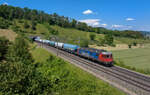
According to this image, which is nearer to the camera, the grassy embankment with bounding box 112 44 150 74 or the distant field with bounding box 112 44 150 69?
the grassy embankment with bounding box 112 44 150 74

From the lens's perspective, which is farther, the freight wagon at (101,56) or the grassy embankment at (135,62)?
the grassy embankment at (135,62)

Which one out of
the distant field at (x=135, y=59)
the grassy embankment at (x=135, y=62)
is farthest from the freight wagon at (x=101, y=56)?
the distant field at (x=135, y=59)

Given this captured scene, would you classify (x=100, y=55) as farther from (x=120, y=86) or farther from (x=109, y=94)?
(x=109, y=94)

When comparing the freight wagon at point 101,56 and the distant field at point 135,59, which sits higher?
the freight wagon at point 101,56

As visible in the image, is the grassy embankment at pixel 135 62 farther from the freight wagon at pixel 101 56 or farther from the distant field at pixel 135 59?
the freight wagon at pixel 101 56

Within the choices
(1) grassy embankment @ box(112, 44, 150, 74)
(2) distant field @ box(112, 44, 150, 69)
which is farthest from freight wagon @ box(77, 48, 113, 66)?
(2) distant field @ box(112, 44, 150, 69)

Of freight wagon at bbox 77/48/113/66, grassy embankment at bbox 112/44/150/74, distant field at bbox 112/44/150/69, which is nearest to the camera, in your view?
freight wagon at bbox 77/48/113/66

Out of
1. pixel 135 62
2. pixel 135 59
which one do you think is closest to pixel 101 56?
pixel 135 62

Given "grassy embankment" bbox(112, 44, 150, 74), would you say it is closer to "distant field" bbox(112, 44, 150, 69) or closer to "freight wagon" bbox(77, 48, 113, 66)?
"distant field" bbox(112, 44, 150, 69)

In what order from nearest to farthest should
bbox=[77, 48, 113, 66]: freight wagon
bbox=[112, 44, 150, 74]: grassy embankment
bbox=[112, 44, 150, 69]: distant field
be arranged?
bbox=[77, 48, 113, 66]: freight wagon, bbox=[112, 44, 150, 74]: grassy embankment, bbox=[112, 44, 150, 69]: distant field

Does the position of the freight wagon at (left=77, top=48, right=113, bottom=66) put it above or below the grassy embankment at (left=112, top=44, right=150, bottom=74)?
above

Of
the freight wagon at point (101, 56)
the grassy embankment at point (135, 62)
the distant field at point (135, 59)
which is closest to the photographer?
the freight wagon at point (101, 56)

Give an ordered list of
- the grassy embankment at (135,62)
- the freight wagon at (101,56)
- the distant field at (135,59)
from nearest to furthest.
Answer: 1. the freight wagon at (101,56)
2. the grassy embankment at (135,62)
3. the distant field at (135,59)

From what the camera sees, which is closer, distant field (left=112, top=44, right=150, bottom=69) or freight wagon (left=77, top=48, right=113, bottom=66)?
freight wagon (left=77, top=48, right=113, bottom=66)
